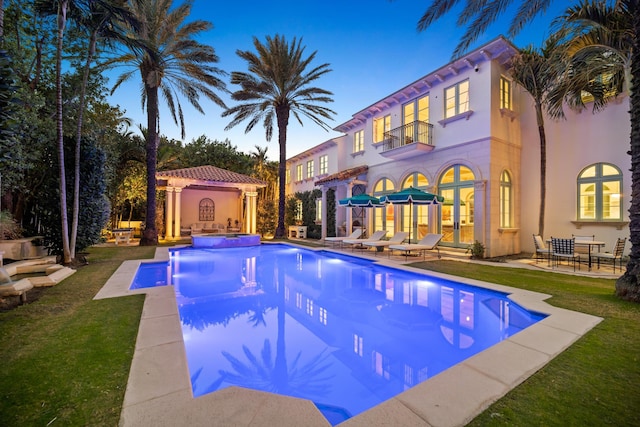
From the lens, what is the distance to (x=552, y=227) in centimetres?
1250

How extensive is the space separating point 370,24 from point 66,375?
1615 centimetres

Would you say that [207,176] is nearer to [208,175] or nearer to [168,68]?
[208,175]

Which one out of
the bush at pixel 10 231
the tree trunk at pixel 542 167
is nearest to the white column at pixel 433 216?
the tree trunk at pixel 542 167

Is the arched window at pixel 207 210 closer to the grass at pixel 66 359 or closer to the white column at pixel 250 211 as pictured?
the white column at pixel 250 211

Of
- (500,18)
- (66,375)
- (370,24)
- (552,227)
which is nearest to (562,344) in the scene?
(66,375)

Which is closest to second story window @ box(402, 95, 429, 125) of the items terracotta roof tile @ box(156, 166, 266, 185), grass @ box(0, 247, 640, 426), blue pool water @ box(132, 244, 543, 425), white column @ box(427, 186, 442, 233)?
white column @ box(427, 186, 442, 233)

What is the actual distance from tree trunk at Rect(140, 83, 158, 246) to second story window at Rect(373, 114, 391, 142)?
1281 centimetres

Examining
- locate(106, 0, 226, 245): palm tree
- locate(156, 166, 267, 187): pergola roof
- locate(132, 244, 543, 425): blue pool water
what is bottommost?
locate(132, 244, 543, 425): blue pool water

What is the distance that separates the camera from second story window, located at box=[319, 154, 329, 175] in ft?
78.9

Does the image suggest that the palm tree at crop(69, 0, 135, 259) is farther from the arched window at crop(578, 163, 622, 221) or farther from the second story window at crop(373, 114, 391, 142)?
the arched window at crop(578, 163, 622, 221)

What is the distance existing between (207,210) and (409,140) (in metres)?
18.6

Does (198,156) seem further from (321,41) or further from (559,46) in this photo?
(559,46)

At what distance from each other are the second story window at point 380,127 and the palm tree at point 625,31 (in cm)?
963

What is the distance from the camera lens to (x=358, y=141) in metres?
20.8
